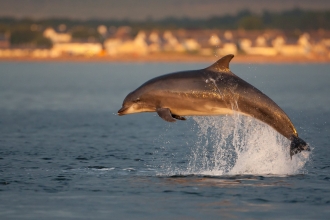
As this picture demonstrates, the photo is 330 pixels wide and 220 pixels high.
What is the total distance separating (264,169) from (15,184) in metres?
5.36

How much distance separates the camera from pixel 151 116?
36.6m

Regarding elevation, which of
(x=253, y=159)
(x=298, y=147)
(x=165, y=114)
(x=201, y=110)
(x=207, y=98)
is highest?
(x=207, y=98)

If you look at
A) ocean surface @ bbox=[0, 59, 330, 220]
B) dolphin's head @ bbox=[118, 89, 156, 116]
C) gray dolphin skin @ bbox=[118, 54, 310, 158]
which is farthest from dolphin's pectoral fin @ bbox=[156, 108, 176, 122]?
ocean surface @ bbox=[0, 59, 330, 220]

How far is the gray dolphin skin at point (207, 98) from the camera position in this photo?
15.8 meters

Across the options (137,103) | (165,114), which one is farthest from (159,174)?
(165,114)

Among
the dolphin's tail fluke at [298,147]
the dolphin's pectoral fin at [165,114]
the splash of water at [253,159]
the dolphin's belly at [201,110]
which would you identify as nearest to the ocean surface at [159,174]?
the splash of water at [253,159]

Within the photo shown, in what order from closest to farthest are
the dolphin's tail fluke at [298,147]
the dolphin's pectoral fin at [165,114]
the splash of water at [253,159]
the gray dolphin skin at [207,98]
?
the dolphin's pectoral fin at [165,114] → the dolphin's tail fluke at [298,147] → the gray dolphin skin at [207,98] → the splash of water at [253,159]

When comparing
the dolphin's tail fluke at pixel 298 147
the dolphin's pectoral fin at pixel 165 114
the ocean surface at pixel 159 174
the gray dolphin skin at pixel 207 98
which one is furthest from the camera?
the gray dolphin skin at pixel 207 98

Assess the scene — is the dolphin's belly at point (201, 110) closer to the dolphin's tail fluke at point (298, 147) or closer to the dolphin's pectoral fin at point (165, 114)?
the dolphin's pectoral fin at point (165, 114)

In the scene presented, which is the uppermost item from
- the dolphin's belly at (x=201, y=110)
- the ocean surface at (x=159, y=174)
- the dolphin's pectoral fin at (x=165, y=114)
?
the dolphin's belly at (x=201, y=110)

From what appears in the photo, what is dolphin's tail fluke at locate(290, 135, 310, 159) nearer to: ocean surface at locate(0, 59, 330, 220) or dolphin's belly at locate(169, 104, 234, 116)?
ocean surface at locate(0, 59, 330, 220)

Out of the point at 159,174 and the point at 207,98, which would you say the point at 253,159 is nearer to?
the point at 159,174

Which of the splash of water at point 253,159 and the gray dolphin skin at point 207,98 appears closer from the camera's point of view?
the gray dolphin skin at point 207,98

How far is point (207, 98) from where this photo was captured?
623 inches
